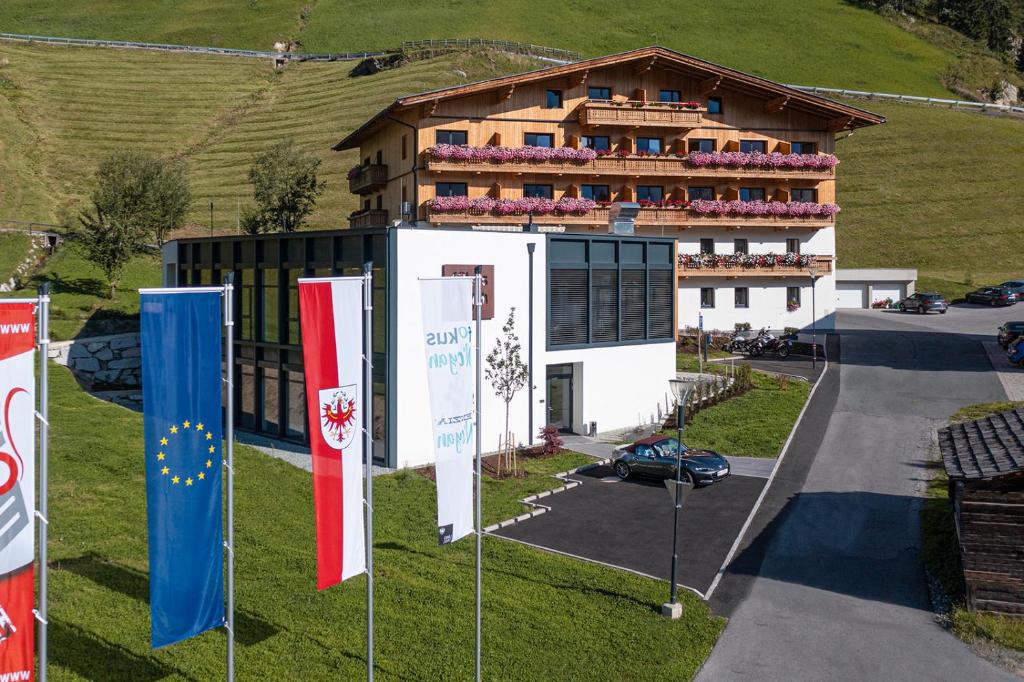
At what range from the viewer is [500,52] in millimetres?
107750

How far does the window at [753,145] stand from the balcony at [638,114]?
4.16m

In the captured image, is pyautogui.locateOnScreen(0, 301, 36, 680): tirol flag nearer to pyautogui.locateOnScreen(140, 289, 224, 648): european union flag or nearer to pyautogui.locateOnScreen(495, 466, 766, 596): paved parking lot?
pyautogui.locateOnScreen(140, 289, 224, 648): european union flag

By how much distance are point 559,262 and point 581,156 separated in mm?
17899

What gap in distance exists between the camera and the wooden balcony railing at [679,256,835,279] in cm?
5222

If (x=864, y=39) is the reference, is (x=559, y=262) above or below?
below

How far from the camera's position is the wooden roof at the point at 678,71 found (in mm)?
46969

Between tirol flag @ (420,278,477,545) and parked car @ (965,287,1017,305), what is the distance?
61.1 m

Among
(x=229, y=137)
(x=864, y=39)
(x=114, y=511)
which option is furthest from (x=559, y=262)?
(x=864, y=39)

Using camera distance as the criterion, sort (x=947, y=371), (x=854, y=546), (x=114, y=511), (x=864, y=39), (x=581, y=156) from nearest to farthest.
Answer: (x=114, y=511)
(x=854, y=546)
(x=947, y=371)
(x=581, y=156)
(x=864, y=39)

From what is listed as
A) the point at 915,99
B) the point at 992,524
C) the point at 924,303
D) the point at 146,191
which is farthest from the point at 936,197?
the point at 992,524

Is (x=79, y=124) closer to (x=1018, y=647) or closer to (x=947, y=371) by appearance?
(x=947, y=371)

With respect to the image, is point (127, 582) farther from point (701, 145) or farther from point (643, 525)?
point (701, 145)

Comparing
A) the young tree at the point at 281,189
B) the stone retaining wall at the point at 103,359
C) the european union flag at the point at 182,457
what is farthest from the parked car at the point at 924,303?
the european union flag at the point at 182,457

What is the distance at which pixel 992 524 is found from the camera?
18188mm
